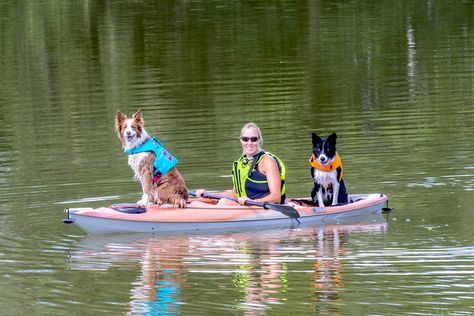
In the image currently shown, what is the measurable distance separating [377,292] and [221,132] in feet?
41.1

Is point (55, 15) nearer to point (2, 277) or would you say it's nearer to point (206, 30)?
point (206, 30)

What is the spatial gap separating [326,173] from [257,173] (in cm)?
94

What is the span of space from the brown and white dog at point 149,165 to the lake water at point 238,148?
58 centimetres

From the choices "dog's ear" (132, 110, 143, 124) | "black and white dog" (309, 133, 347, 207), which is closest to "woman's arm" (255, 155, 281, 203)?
"black and white dog" (309, 133, 347, 207)

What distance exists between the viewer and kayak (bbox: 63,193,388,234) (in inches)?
→ 640

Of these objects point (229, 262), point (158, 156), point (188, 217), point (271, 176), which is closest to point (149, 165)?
point (158, 156)

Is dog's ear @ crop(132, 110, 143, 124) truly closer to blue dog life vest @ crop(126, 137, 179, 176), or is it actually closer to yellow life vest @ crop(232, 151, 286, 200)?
blue dog life vest @ crop(126, 137, 179, 176)

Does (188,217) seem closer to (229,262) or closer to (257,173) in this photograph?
(257,173)

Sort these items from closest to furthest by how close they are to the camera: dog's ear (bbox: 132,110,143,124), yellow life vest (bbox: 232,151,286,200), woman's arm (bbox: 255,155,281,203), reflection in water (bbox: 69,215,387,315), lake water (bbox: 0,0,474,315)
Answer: reflection in water (bbox: 69,215,387,315) → lake water (bbox: 0,0,474,315) → dog's ear (bbox: 132,110,143,124) → woman's arm (bbox: 255,155,281,203) → yellow life vest (bbox: 232,151,286,200)

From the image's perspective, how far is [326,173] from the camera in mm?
16688

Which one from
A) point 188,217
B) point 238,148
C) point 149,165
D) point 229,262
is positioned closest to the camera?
point 229,262

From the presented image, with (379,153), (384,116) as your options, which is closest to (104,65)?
(384,116)

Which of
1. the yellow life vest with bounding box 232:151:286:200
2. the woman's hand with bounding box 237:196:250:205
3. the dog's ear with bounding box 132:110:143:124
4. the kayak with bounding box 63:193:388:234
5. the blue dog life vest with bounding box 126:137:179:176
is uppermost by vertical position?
the dog's ear with bounding box 132:110:143:124

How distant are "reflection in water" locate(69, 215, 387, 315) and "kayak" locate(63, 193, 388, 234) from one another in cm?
16
